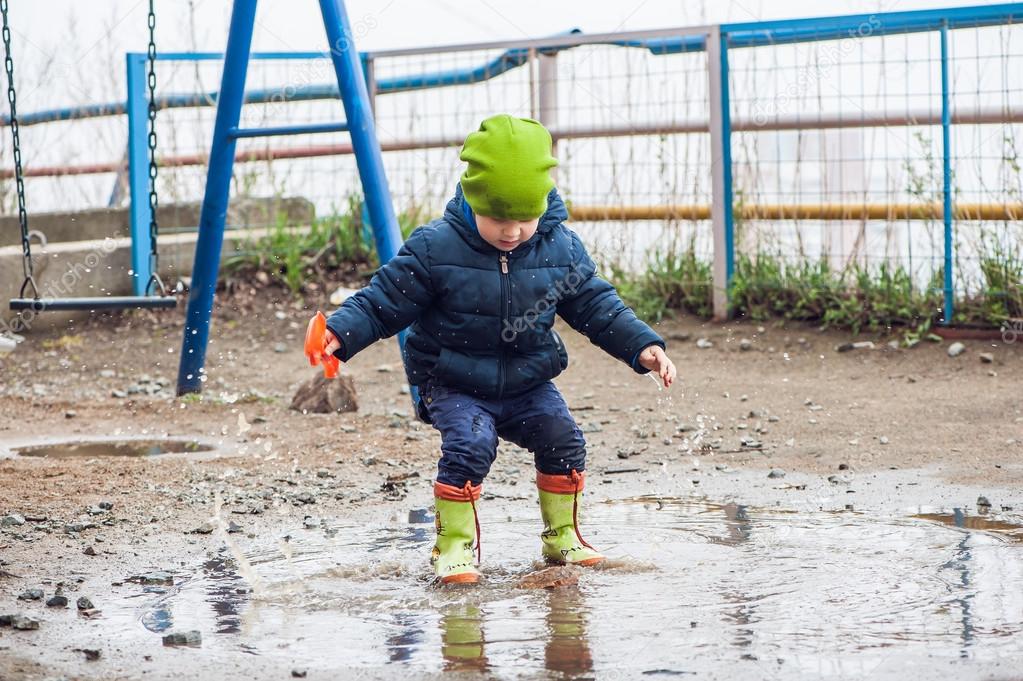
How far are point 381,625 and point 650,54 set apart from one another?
5.63 metres

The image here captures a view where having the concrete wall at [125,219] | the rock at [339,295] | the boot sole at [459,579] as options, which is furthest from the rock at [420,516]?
the concrete wall at [125,219]

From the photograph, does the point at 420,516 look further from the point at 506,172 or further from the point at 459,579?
the point at 506,172

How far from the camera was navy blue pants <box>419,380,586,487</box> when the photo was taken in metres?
3.70

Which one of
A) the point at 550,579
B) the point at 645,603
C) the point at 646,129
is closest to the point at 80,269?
the point at 646,129

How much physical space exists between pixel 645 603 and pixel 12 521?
2.24m

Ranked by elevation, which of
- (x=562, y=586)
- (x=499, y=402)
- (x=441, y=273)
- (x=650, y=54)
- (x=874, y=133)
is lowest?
(x=562, y=586)

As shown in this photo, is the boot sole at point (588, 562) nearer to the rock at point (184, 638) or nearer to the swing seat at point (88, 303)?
the rock at point (184, 638)

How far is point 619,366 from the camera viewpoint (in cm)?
750

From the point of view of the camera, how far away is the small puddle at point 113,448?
5766 millimetres

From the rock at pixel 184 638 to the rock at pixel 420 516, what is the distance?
1325 mm

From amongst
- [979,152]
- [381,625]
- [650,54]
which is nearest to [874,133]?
[979,152]

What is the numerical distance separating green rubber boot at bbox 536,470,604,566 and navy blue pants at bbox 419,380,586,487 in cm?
3

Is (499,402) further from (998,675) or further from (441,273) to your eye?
(998,675)

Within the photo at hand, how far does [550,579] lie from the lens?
3582mm
